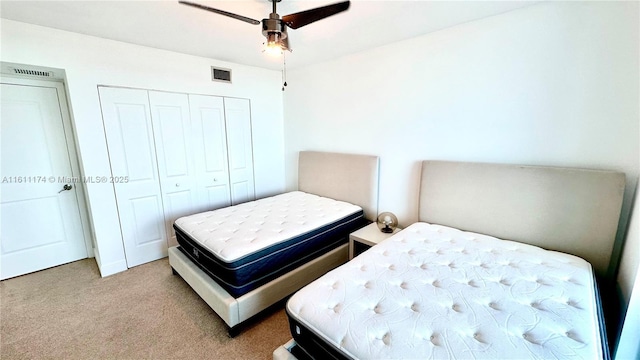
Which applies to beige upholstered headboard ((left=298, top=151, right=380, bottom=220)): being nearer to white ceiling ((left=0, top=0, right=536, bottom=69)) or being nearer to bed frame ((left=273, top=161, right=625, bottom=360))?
bed frame ((left=273, top=161, right=625, bottom=360))

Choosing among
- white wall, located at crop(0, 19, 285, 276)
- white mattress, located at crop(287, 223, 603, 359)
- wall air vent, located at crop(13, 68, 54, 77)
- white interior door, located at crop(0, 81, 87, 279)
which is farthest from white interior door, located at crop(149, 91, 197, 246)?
white mattress, located at crop(287, 223, 603, 359)

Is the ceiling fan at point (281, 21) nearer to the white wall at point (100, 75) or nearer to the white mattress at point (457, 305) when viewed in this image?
the white mattress at point (457, 305)

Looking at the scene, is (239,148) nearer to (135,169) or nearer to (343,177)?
(135,169)

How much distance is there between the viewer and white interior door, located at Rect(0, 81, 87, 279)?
2625mm

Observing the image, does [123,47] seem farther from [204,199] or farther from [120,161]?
[204,199]

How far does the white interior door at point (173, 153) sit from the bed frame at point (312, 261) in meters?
0.73

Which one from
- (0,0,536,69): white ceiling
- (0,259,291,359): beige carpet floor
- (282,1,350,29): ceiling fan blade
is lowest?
(0,259,291,359): beige carpet floor

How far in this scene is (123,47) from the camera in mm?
2678

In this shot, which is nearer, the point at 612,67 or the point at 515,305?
the point at 515,305

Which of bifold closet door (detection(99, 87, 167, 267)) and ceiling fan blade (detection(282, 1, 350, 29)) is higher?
ceiling fan blade (detection(282, 1, 350, 29))

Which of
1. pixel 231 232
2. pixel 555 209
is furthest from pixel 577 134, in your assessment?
pixel 231 232

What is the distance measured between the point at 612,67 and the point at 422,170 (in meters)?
1.41

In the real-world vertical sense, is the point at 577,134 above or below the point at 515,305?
above

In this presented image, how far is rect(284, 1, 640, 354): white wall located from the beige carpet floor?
200cm
